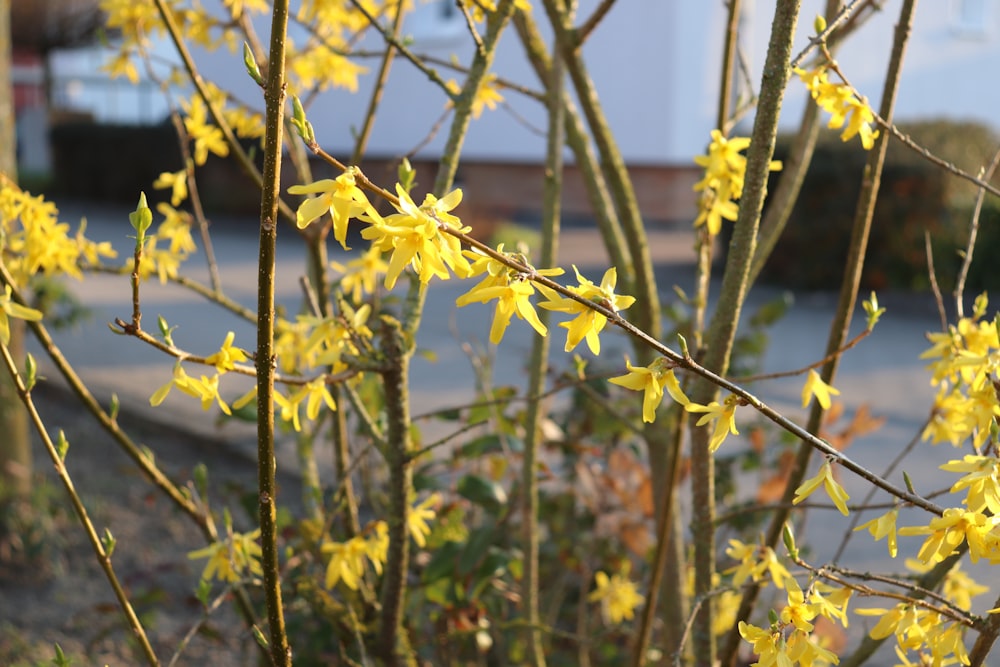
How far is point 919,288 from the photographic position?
28.6ft

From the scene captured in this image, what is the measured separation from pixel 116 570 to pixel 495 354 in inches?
59.0

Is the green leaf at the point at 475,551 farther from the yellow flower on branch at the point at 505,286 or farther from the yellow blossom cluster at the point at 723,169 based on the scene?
the yellow flower on branch at the point at 505,286

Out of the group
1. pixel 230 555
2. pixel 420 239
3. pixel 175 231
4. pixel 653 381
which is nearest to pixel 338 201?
pixel 420 239

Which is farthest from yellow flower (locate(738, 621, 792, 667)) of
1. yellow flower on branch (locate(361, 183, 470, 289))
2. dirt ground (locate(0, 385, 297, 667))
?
dirt ground (locate(0, 385, 297, 667))

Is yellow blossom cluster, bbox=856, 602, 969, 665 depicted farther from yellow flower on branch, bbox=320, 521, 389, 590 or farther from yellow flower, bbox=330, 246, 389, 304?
yellow flower, bbox=330, 246, 389, 304

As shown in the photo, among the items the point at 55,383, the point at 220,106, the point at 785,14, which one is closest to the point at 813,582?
the point at 785,14

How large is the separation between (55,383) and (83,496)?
1785mm

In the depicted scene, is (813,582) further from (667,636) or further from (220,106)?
(220,106)

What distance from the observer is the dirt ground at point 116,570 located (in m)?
2.81

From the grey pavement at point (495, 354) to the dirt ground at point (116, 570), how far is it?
41 centimetres

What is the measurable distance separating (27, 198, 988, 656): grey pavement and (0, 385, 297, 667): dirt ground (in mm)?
411

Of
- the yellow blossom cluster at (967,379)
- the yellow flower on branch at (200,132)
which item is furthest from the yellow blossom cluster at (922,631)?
the yellow flower on branch at (200,132)

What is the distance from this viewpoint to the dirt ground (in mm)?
2812

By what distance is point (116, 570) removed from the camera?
135 inches
